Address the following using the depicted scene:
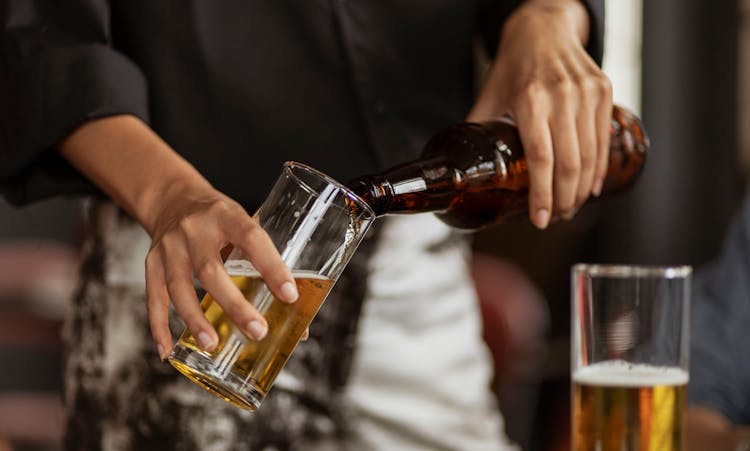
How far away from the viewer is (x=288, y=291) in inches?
23.8

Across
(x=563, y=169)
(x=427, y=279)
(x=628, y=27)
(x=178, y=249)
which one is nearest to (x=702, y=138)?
(x=628, y=27)

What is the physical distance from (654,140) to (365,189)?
3.04 metres

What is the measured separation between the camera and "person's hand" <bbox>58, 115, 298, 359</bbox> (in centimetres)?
61

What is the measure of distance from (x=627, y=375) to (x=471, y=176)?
20cm

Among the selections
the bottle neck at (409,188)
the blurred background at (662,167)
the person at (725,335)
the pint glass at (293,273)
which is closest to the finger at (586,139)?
the bottle neck at (409,188)

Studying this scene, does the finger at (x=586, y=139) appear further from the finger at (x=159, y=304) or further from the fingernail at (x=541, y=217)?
the finger at (x=159, y=304)

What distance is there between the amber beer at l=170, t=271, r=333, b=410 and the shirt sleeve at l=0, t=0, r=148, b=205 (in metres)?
0.29

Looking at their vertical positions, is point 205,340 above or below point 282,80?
below

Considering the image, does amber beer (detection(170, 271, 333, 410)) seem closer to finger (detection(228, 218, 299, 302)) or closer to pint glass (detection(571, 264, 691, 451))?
finger (detection(228, 218, 299, 302))

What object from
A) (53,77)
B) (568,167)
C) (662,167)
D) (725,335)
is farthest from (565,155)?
(662,167)

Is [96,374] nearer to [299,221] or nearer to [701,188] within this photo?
[299,221]

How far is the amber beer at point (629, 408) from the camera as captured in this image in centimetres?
73

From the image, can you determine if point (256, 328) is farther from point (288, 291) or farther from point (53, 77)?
point (53, 77)

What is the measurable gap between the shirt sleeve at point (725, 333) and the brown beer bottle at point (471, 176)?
637 mm
